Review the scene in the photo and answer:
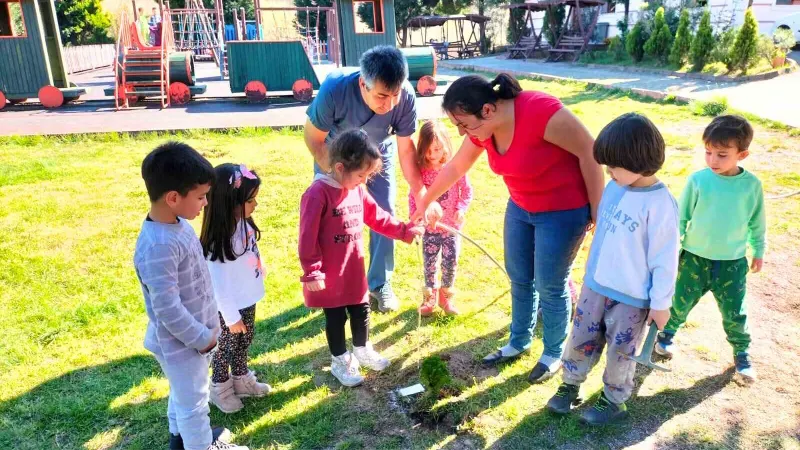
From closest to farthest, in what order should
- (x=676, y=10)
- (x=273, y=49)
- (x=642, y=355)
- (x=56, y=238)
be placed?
(x=642, y=355) → (x=56, y=238) → (x=273, y=49) → (x=676, y=10)

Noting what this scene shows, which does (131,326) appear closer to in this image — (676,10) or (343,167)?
(343,167)

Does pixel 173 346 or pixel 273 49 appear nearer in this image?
pixel 173 346

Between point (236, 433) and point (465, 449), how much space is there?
1.08 meters

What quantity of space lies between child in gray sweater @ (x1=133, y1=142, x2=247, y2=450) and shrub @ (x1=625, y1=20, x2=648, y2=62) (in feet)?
58.6

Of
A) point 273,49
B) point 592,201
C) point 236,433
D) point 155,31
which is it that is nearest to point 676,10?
point 273,49

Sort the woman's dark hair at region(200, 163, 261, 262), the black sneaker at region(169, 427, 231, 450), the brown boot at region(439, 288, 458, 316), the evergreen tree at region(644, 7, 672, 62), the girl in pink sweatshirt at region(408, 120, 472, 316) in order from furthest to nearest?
the evergreen tree at region(644, 7, 672, 62), the brown boot at region(439, 288, 458, 316), the girl in pink sweatshirt at region(408, 120, 472, 316), the woman's dark hair at region(200, 163, 261, 262), the black sneaker at region(169, 427, 231, 450)

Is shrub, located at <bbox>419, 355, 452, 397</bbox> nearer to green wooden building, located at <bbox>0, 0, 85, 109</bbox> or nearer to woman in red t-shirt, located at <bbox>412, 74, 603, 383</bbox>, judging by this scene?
woman in red t-shirt, located at <bbox>412, 74, 603, 383</bbox>

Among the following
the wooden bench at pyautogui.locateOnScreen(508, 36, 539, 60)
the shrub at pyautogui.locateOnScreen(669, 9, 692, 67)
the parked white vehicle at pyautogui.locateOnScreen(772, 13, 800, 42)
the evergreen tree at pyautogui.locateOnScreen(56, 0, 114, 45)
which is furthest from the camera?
the evergreen tree at pyautogui.locateOnScreen(56, 0, 114, 45)

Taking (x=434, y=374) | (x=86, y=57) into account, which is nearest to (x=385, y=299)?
(x=434, y=374)

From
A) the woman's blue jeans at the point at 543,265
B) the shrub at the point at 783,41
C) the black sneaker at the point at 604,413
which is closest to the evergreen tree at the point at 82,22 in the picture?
the shrub at the point at 783,41

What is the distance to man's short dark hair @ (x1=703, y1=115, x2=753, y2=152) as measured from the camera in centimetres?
259

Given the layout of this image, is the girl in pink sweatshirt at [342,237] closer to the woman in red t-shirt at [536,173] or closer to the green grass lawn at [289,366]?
the green grass lawn at [289,366]

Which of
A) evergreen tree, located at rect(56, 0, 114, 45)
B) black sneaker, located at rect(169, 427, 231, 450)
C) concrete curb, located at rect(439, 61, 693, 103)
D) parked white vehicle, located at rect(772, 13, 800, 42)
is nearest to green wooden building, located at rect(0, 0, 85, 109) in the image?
concrete curb, located at rect(439, 61, 693, 103)

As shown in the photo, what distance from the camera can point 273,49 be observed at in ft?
41.7
